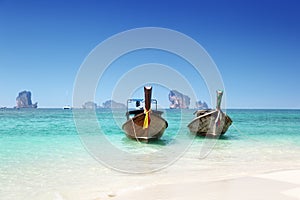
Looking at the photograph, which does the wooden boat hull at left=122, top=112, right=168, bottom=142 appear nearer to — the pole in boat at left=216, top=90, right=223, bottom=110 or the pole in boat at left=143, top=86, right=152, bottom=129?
the pole in boat at left=143, top=86, right=152, bottom=129

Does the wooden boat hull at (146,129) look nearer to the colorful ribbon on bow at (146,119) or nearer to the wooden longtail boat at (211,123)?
the colorful ribbon on bow at (146,119)

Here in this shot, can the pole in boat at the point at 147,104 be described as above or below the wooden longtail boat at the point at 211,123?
above

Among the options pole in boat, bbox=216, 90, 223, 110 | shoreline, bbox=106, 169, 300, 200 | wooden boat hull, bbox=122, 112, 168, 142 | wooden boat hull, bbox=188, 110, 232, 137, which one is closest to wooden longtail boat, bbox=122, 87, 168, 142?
wooden boat hull, bbox=122, 112, 168, 142

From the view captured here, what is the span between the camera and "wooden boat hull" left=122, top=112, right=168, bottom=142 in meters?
16.5

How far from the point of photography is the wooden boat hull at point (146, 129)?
16453 millimetres

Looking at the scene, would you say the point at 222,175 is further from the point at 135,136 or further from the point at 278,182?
the point at 135,136

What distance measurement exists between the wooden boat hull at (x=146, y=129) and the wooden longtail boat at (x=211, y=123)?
349cm

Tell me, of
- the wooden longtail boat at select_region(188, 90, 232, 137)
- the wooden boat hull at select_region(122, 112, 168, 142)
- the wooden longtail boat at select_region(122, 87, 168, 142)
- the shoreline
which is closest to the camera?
the shoreline

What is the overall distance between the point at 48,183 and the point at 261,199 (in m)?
5.06

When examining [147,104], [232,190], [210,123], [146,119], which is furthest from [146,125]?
[232,190]

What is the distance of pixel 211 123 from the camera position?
1973 cm

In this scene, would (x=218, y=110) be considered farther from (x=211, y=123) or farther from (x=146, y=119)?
(x=146, y=119)

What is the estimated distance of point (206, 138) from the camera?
19781mm

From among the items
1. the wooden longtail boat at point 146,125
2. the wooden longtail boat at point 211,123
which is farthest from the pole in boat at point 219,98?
the wooden longtail boat at point 146,125
